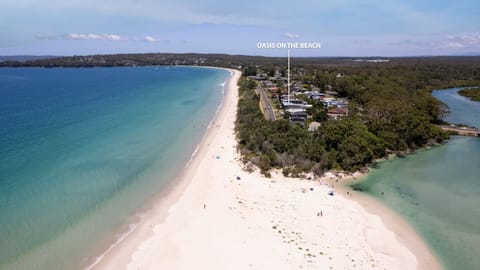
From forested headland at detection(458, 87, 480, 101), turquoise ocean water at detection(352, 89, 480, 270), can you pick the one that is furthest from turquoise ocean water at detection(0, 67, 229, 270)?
forested headland at detection(458, 87, 480, 101)

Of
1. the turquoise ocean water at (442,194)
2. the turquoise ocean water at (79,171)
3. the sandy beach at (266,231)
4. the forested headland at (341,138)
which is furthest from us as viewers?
the forested headland at (341,138)

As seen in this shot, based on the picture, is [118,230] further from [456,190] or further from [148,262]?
[456,190]

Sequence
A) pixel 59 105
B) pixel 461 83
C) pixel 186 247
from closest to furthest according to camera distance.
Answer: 1. pixel 186 247
2. pixel 59 105
3. pixel 461 83

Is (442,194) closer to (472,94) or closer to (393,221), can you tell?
(393,221)

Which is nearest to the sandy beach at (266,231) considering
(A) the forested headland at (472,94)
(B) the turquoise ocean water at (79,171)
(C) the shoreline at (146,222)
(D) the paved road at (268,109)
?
(C) the shoreline at (146,222)

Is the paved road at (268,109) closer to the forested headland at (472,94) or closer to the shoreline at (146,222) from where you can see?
the shoreline at (146,222)

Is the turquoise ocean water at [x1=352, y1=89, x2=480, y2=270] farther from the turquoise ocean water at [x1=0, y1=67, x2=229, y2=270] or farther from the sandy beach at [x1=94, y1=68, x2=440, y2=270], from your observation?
the turquoise ocean water at [x1=0, y1=67, x2=229, y2=270]

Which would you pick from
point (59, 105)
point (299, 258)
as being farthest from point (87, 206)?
point (59, 105)

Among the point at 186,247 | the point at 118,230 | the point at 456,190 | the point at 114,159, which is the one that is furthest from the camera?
the point at 114,159
